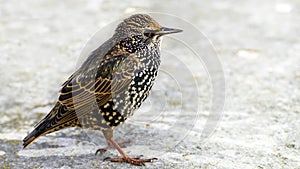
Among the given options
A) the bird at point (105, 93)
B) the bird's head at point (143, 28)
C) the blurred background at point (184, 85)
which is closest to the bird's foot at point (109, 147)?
the blurred background at point (184, 85)

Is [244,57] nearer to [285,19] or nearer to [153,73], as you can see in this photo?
[285,19]

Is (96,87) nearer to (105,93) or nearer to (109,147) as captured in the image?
(105,93)

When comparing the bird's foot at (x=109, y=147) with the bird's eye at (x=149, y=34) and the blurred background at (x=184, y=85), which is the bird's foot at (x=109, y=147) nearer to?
the blurred background at (x=184, y=85)

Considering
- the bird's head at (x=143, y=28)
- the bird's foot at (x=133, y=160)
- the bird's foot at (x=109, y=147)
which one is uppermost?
the bird's head at (x=143, y=28)

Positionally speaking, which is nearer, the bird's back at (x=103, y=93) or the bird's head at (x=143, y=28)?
the bird's back at (x=103, y=93)

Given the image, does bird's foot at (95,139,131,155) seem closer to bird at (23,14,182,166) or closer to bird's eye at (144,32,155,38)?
bird at (23,14,182,166)

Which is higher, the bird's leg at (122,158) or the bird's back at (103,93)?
the bird's back at (103,93)

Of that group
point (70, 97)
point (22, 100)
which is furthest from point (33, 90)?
point (70, 97)

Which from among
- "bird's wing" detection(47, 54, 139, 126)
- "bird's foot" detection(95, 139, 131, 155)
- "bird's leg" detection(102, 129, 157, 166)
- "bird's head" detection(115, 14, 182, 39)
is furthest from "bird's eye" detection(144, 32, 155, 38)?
"bird's foot" detection(95, 139, 131, 155)

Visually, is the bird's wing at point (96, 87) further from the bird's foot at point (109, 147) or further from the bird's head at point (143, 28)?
the bird's foot at point (109, 147)
